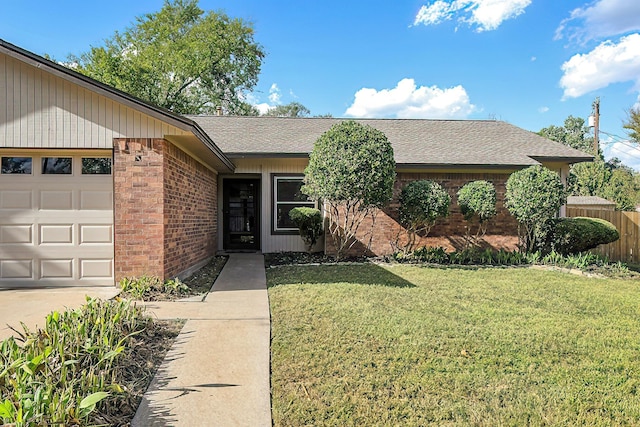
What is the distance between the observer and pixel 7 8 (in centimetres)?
1269

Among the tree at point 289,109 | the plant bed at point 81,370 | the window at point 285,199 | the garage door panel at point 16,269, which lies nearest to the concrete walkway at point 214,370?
the plant bed at point 81,370

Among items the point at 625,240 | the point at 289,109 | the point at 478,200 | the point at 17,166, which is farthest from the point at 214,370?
the point at 289,109

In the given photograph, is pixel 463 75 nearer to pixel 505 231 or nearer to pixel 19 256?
pixel 505 231

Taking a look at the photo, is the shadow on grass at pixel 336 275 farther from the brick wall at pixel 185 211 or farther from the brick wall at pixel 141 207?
the brick wall at pixel 141 207

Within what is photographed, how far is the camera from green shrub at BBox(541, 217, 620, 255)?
31.2 feet

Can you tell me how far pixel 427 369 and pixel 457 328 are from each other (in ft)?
4.13

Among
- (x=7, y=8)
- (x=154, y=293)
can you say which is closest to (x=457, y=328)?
(x=154, y=293)

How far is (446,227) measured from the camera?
10312mm

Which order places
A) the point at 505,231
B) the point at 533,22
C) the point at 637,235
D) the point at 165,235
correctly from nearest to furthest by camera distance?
the point at 165,235
the point at 505,231
the point at 637,235
the point at 533,22

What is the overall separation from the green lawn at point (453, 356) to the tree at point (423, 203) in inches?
115

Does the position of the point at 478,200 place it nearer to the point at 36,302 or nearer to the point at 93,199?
the point at 93,199

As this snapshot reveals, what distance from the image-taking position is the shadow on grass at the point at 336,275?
22.5 ft

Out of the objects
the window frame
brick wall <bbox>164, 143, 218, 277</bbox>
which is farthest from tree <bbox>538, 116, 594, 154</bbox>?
brick wall <bbox>164, 143, 218, 277</bbox>

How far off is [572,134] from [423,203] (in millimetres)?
51287
